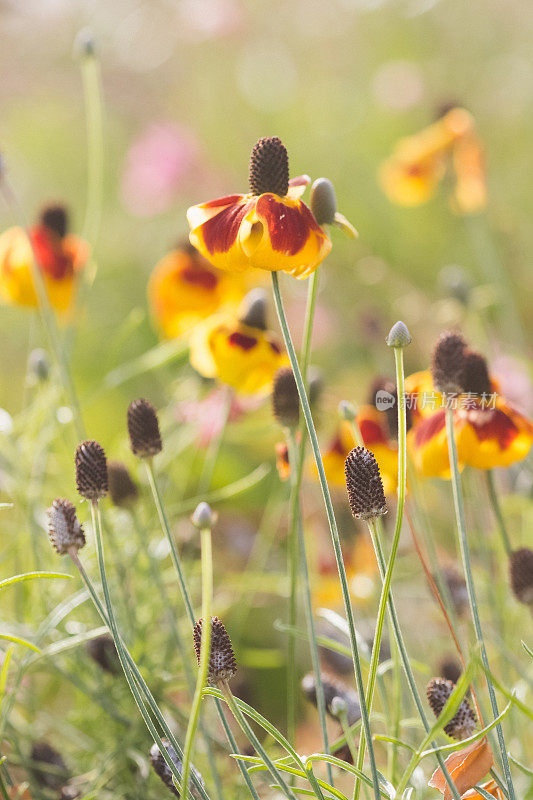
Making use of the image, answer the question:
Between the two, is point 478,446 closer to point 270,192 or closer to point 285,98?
point 270,192

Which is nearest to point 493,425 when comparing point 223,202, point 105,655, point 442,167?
point 223,202

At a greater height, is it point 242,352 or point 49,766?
point 242,352

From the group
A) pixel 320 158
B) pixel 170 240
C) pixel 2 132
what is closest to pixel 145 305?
pixel 170 240

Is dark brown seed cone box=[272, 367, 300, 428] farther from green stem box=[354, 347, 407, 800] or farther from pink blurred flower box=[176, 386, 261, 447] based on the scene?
pink blurred flower box=[176, 386, 261, 447]

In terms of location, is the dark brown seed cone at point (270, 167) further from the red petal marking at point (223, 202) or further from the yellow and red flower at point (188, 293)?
the yellow and red flower at point (188, 293)

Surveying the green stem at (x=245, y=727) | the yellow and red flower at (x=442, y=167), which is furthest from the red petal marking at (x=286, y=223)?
the yellow and red flower at (x=442, y=167)

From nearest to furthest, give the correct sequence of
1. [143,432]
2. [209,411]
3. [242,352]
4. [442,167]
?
[143,432] → [242,352] → [209,411] → [442,167]

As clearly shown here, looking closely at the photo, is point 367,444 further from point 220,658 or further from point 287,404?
point 220,658

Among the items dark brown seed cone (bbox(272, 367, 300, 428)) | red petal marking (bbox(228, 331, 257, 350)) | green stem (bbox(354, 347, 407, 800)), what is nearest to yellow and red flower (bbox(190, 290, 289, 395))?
red petal marking (bbox(228, 331, 257, 350))
